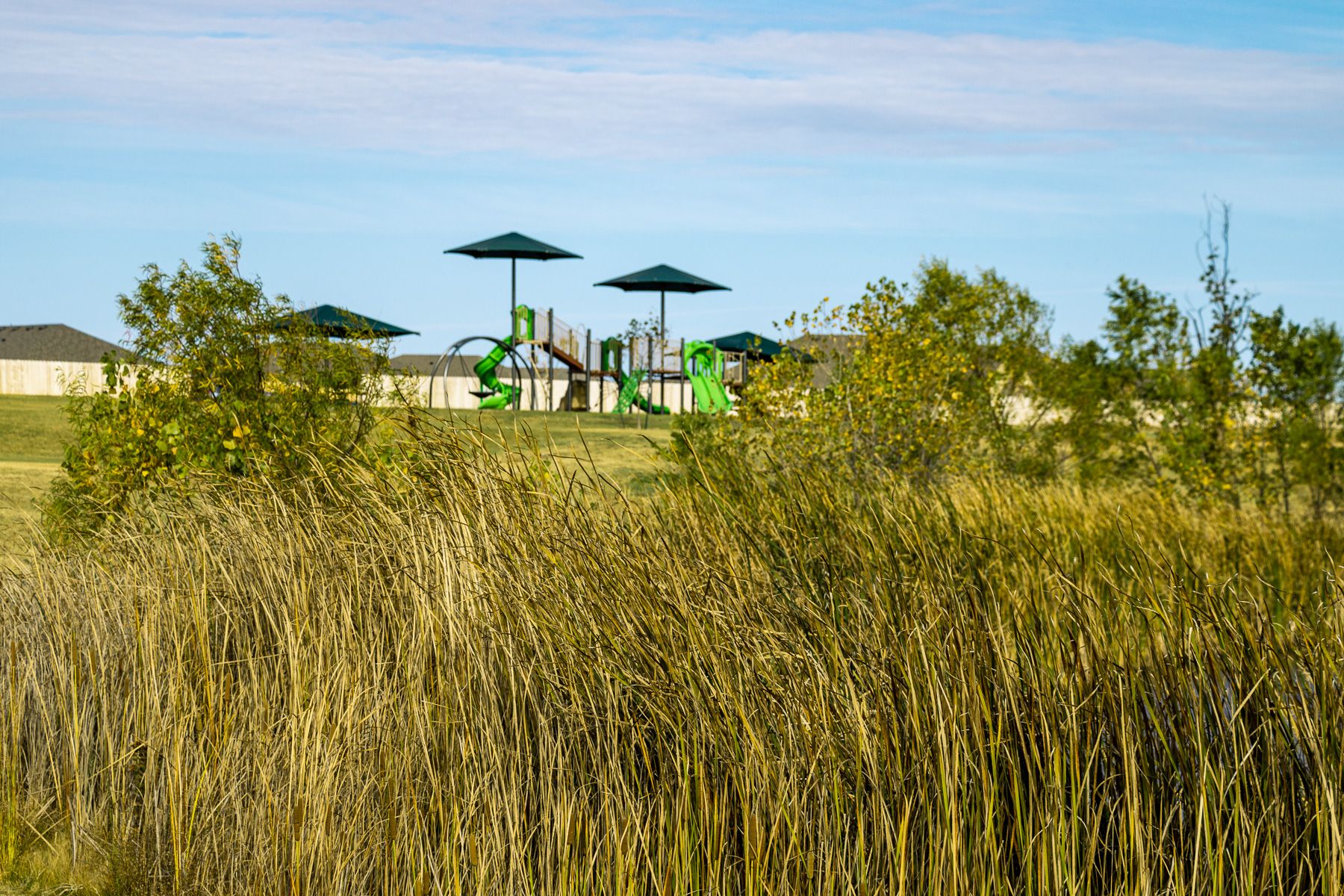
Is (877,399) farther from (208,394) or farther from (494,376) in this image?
(494,376)

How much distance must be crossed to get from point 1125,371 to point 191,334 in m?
7.97

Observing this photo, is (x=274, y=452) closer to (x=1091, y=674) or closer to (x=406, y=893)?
(x=406, y=893)

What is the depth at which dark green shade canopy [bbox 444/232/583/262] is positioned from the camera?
2730 cm

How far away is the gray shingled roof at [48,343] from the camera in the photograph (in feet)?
156

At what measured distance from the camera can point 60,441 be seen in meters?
10.9

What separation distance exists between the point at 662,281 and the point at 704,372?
2.79 m

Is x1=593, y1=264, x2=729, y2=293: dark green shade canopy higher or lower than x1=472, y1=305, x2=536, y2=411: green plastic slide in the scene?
higher

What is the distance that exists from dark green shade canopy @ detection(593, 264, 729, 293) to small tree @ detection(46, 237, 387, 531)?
2121 centimetres

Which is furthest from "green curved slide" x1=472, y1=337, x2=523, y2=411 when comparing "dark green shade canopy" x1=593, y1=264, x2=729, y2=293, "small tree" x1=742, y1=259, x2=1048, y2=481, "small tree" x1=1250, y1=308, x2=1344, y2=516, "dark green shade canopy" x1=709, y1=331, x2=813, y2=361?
"small tree" x1=1250, y1=308, x2=1344, y2=516

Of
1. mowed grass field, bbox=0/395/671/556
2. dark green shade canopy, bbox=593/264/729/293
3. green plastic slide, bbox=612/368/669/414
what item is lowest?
mowed grass field, bbox=0/395/671/556

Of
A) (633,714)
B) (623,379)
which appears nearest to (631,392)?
(623,379)

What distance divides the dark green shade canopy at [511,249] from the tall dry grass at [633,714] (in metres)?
22.3

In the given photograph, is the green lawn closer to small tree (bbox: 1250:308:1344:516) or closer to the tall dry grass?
the tall dry grass

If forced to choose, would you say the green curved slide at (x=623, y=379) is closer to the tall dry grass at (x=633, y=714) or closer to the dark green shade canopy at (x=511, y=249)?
the dark green shade canopy at (x=511, y=249)
